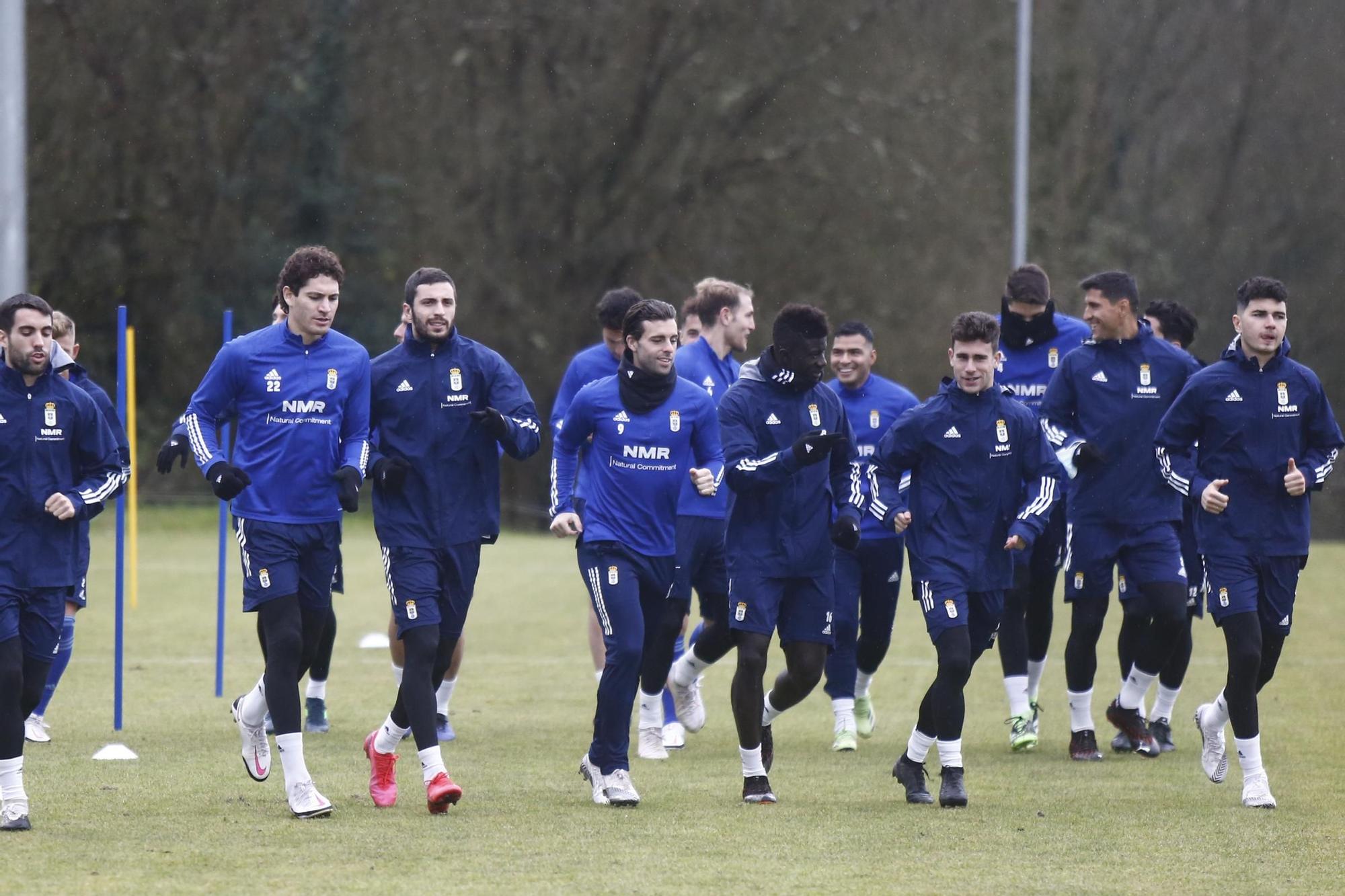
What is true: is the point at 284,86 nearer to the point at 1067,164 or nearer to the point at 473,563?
the point at 1067,164

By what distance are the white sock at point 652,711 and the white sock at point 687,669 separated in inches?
16.2

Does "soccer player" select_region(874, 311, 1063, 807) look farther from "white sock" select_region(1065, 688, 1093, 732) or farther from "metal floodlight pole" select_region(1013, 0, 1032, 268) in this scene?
"metal floodlight pole" select_region(1013, 0, 1032, 268)

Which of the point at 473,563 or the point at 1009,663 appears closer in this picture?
the point at 473,563

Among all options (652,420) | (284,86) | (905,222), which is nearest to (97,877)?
(652,420)

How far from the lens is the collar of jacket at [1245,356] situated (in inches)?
315

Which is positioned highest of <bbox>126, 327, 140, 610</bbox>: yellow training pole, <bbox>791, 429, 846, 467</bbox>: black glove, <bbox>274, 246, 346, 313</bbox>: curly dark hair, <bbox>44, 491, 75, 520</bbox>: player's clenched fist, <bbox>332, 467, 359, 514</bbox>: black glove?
<bbox>274, 246, 346, 313</bbox>: curly dark hair

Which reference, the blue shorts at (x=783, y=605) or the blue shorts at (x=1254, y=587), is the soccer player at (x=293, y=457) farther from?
the blue shorts at (x=1254, y=587)

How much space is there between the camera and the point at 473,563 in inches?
312

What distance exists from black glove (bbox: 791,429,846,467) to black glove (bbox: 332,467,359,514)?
5.80ft

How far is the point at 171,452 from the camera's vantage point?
Answer: 24.8ft

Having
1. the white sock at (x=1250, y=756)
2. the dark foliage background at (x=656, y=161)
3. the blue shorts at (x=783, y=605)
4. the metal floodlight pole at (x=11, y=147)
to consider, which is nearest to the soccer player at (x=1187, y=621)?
the white sock at (x=1250, y=756)

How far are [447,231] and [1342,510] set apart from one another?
15.8 metres

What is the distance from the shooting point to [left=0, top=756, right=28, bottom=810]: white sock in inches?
281

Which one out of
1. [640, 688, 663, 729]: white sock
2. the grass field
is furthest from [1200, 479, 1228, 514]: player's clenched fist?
[640, 688, 663, 729]: white sock
